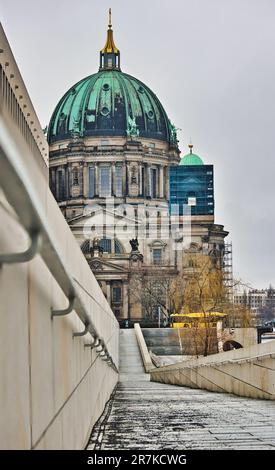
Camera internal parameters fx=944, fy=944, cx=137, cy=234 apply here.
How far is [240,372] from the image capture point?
14.1m

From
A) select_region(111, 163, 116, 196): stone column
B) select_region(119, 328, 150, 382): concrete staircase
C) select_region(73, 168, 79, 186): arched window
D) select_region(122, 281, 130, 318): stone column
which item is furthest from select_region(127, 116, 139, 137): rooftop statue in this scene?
select_region(119, 328, 150, 382): concrete staircase

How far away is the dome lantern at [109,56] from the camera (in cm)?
12019

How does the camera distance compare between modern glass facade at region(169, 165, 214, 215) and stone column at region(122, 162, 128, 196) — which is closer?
stone column at region(122, 162, 128, 196)

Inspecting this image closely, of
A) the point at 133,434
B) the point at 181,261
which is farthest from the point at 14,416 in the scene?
the point at 181,261

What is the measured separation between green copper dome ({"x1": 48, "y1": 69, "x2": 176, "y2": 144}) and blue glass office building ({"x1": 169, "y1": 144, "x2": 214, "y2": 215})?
585cm

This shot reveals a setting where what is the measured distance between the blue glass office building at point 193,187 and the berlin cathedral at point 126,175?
112 mm

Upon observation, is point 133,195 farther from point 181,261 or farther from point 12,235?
point 12,235

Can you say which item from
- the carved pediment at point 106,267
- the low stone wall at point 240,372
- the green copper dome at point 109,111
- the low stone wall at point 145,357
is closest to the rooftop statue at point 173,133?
the green copper dome at point 109,111

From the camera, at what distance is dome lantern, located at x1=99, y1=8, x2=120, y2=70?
394ft

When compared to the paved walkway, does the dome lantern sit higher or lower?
higher

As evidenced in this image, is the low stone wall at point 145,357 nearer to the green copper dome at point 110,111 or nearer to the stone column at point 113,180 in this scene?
the stone column at point 113,180

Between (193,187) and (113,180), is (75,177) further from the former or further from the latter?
(193,187)

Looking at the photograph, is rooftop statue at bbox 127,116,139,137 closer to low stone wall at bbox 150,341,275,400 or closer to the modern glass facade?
the modern glass facade

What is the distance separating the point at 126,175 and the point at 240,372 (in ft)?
299
